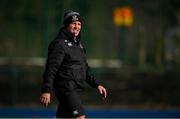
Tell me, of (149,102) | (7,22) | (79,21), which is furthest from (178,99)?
(79,21)

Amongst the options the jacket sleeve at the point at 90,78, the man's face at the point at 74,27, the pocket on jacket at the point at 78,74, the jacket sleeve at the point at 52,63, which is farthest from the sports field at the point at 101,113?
the jacket sleeve at the point at 52,63

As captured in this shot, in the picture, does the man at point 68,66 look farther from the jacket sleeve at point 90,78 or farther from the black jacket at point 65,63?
the jacket sleeve at point 90,78

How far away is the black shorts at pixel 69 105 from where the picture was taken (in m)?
6.60

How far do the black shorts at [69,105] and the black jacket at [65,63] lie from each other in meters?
0.06

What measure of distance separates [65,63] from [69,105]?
0.44m

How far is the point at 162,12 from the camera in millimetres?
18406

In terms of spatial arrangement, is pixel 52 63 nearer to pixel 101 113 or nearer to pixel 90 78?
pixel 90 78

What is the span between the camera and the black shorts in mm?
6598

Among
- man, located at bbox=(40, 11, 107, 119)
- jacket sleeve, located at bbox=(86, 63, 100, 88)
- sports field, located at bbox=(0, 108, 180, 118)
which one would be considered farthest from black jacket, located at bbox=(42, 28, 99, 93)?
sports field, located at bbox=(0, 108, 180, 118)

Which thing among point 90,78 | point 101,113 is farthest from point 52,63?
point 101,113

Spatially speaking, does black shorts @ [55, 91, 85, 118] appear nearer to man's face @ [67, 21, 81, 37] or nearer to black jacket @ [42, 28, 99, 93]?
black jacket @ [42, 28, 99, 93]

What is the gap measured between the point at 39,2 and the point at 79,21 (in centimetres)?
1203

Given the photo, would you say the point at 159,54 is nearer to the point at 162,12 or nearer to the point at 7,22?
the point at 162,12

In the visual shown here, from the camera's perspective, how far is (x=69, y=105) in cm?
662
